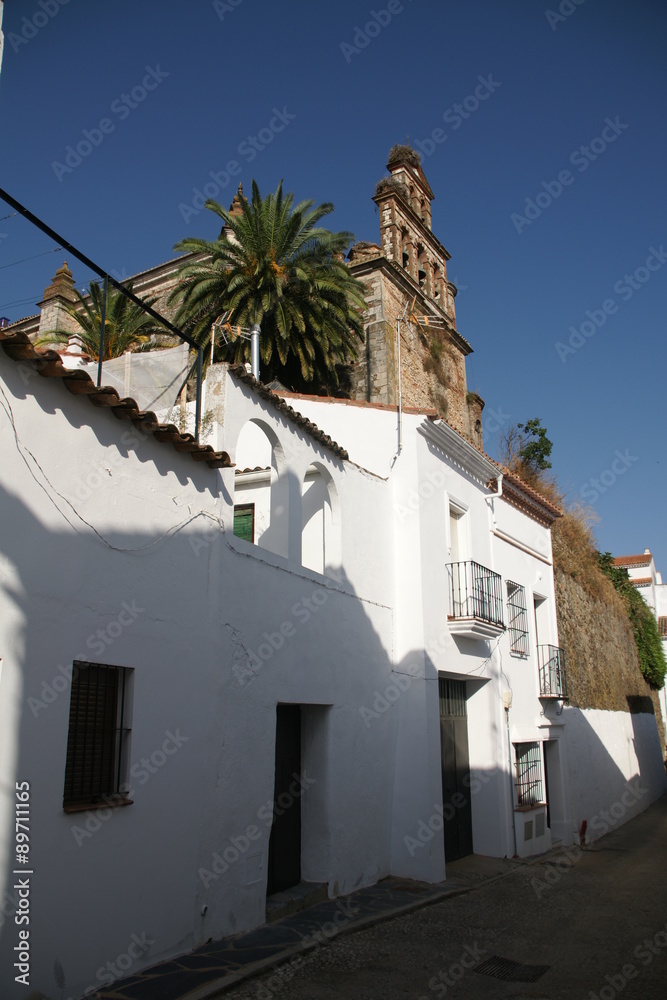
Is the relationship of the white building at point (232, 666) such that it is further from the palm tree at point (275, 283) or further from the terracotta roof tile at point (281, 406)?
the palm tree at point (275, 283)

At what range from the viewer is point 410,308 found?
74.9 ft

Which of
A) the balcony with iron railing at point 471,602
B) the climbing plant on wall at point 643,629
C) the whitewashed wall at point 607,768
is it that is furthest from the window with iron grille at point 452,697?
the climbing plant on wall at point 643,629

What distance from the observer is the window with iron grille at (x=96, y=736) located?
568 cm

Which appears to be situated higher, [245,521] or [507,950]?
[245,521]

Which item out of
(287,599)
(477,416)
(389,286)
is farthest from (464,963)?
(477,416)

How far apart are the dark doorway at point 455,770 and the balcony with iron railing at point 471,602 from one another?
1.14m

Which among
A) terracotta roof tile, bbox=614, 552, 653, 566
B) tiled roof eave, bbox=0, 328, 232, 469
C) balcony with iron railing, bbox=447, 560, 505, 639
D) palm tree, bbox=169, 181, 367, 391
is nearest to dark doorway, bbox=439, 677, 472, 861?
balcony with iron railing, bbox=447, 560, 505, 639

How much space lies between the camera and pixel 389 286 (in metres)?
22.2

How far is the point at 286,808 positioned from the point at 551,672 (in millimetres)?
8504

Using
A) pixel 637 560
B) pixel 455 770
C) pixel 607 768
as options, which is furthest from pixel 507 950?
pixel 637 560

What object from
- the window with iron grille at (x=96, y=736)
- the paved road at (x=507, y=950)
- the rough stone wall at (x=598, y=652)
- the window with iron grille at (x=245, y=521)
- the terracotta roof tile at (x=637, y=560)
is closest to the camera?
the window with iron grille at (x=96, y=736)

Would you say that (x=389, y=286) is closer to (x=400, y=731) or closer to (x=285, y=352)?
(x=285, y=352)

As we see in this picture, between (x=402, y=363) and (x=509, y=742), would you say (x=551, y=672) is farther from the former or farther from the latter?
(x=402, y=363)

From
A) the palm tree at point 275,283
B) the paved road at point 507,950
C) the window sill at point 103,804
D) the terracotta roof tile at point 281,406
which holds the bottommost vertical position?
the paved road at point 507,950
